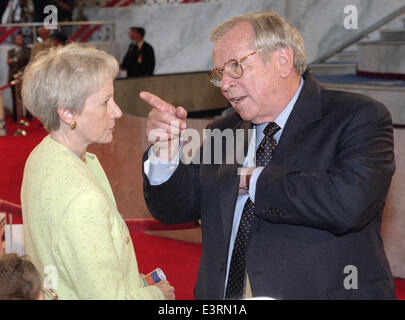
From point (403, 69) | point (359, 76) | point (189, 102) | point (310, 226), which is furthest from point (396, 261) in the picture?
point (189, 102)

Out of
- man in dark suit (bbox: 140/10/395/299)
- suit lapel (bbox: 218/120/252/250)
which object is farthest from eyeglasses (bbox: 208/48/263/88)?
suit lapel (bbox: 218/120/252/250)

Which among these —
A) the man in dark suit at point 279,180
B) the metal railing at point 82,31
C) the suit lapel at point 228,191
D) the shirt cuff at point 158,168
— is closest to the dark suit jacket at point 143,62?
the metal railing at point 82,31

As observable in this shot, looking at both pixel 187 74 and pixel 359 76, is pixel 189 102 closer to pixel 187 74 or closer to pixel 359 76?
pixel 187 74

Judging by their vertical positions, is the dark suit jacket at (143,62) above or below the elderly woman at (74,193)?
below

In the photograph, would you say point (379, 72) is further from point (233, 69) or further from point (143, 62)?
point (233, 69)

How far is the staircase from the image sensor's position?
551cm

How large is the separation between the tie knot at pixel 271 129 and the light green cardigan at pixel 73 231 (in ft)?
2.17

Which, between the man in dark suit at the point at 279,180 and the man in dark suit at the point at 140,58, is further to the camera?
the man in dark suit at the point at 140,58

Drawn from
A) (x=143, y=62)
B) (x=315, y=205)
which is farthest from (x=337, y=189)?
(x=143, y=62)

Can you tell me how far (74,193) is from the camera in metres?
1.67

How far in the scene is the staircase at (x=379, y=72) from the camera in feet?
18.1

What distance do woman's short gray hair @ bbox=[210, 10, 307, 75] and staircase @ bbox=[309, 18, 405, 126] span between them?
3200 millimetres

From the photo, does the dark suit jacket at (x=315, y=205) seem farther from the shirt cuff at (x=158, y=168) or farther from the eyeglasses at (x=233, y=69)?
the eyeglasses at (x=233, y=69)

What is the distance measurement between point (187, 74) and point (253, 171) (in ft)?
21.2
